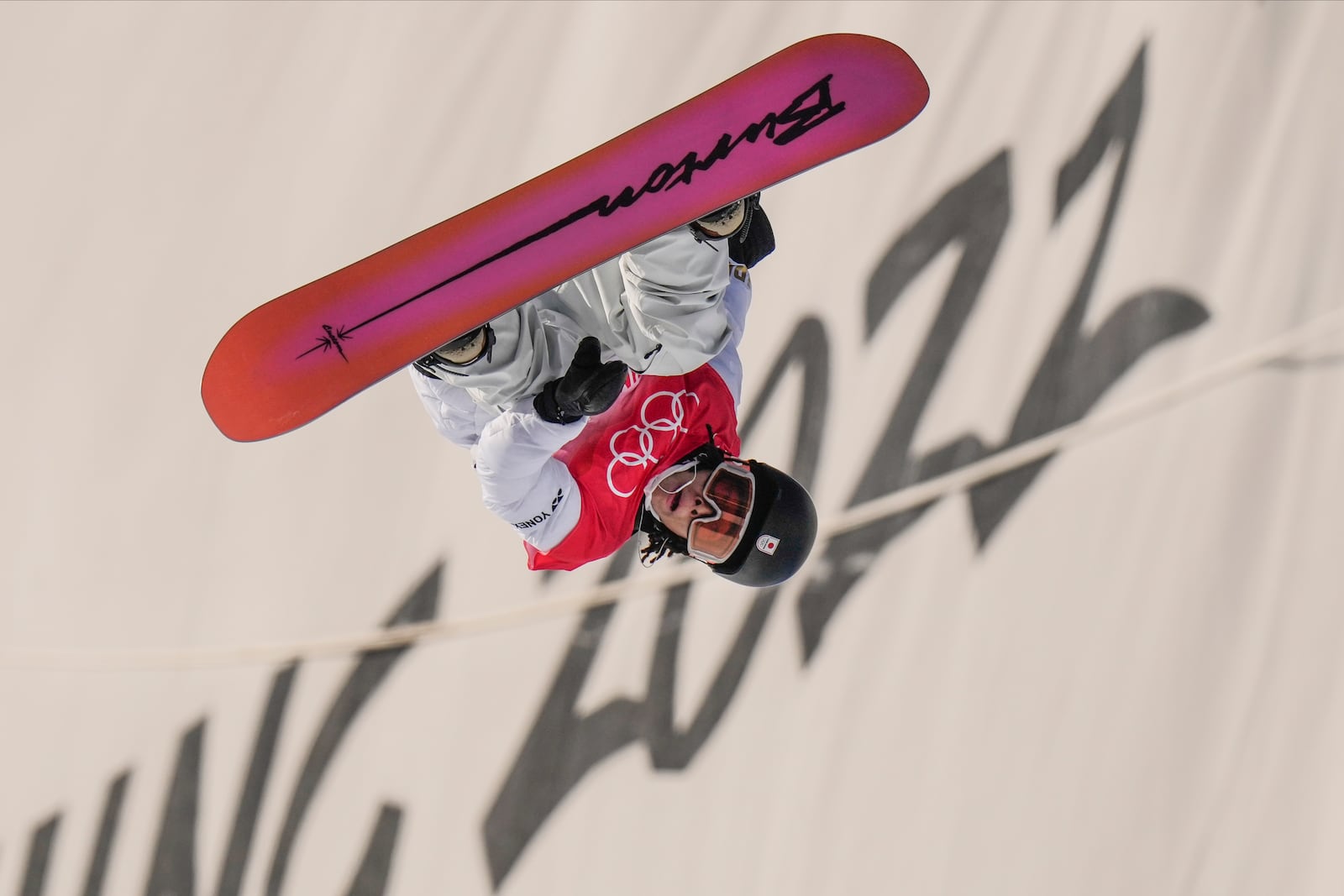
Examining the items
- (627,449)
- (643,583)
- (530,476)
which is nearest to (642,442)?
(627,449)

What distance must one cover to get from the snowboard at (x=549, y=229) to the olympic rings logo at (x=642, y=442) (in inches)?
11.3

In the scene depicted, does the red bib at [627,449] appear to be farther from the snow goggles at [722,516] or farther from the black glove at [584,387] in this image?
the black glove at [584,387]

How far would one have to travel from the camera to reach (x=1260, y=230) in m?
1.35

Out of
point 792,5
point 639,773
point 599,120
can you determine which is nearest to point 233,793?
point 639,773

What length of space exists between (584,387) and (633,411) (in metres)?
0.22

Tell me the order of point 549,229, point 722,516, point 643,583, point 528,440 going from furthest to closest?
point 643,583 → point 722,516 → point 528,440 → point 549,229

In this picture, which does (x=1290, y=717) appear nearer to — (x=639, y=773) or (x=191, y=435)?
(x=639, y=773)

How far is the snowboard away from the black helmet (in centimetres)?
37

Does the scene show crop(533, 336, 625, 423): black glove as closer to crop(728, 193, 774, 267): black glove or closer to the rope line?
crop(728, 193, 774, 267): black glove

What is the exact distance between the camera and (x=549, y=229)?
86 centimetres

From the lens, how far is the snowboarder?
0.92 m

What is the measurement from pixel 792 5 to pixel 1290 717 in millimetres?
1239

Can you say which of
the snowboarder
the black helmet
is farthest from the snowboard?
the black helmet

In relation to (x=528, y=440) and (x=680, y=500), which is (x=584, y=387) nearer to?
(x=528, y=440)
